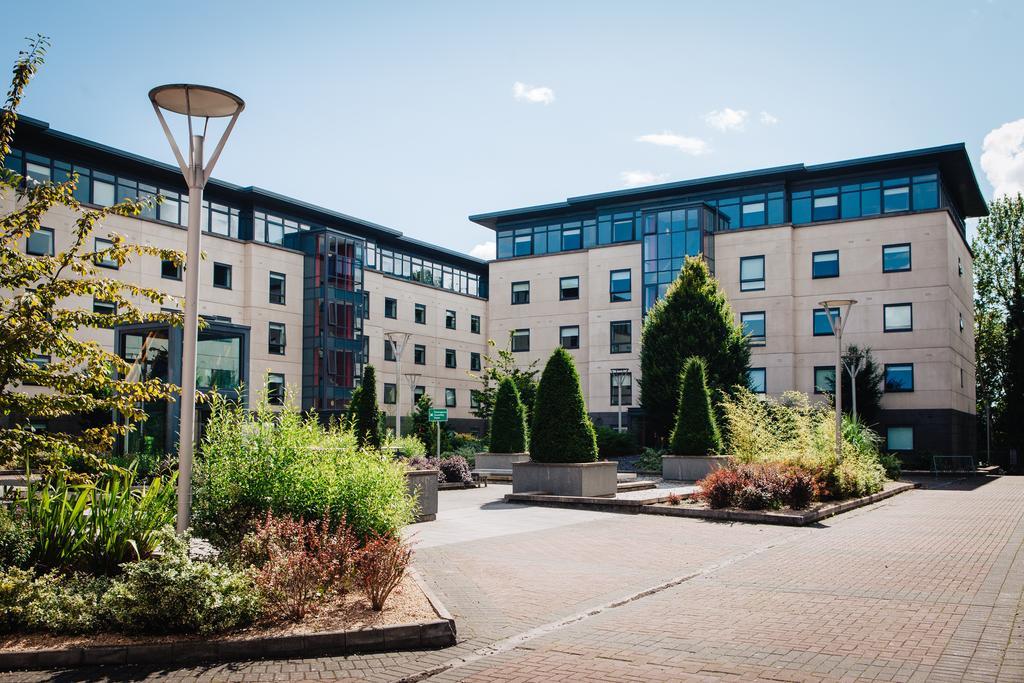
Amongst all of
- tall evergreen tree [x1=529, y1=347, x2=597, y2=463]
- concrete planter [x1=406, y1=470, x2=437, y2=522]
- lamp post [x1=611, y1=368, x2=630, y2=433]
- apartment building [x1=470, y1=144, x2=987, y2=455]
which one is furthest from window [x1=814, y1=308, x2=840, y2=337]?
concrete planter [x1=406, y1=470, x2=437, y2=522]

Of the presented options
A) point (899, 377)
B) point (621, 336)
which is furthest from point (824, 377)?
point (621, 336)

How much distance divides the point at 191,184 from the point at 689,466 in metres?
22.2

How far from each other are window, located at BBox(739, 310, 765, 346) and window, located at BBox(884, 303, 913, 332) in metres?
6.07

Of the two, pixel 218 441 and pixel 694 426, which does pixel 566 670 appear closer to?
pixel 218 441

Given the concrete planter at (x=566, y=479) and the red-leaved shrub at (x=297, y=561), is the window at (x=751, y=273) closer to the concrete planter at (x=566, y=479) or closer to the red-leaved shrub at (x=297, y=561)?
the concrete planter at (x=566, y=479)

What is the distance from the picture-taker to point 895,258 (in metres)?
43.7

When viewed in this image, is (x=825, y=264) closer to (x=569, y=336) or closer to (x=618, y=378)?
(x=618, y=378)

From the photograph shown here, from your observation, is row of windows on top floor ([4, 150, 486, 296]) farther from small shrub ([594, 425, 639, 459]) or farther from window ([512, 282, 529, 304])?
small shrub ([594, 425, 639, 459])

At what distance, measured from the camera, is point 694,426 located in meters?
28.4

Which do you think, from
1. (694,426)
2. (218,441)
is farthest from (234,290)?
(218,441)

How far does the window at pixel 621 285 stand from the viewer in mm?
51062

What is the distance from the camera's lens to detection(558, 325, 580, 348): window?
53.9 m

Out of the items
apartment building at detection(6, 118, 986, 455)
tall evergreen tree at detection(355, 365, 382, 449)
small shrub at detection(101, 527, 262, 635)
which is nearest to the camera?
small shrub at detection(101, 527, 262, 635)

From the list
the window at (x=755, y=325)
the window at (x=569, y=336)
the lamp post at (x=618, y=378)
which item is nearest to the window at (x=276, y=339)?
the window at (x=569, y=336)
